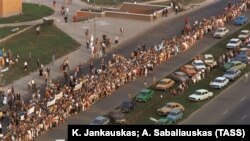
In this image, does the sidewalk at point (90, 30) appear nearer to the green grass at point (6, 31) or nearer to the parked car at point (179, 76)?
the green grass at point (6, 31)

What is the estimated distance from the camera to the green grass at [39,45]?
287ft

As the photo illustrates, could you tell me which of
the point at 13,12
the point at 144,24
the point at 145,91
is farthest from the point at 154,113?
the point at 13,12

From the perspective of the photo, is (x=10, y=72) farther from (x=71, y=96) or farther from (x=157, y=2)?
(x=157, y=2)

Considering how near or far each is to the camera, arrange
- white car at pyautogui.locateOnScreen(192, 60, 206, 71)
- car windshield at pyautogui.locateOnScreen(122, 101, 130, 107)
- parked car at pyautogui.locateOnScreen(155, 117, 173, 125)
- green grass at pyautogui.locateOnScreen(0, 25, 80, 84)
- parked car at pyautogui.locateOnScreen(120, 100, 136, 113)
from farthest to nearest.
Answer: green grass at pyautogui.locateOnScreen(0, 25, 80, 84) < white car at pyautogui.locateOnScreen(192, 60, 206, 71) < car windshield at pyautogui.locateOnScreen(122, 101, 130, 107) < parked car at pyautogui.locateOnScreen(120, 100, 136, 113) < parked car at pyautogui.locateOnScreen(155, 117, 173, 125)

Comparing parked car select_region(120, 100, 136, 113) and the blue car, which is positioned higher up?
the blue car

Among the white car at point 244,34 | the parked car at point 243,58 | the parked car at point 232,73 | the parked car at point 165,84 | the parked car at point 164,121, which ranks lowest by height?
Answer: the parked car at point 164,121

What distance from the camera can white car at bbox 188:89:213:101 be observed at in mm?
75875

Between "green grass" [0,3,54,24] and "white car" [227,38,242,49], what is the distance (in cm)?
2787

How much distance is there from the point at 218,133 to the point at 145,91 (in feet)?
91.7

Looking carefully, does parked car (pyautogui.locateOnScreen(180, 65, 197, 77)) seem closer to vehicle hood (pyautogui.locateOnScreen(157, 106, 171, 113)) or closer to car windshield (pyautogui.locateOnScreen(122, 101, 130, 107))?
vehicle hood (pyautogui.locateOnScreen(157, 106, 171, 113))

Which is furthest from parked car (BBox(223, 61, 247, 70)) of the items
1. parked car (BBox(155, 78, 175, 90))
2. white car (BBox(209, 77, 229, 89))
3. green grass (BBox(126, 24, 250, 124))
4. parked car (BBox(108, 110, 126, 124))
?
parked car (BBox(108, 110, 126, 124))

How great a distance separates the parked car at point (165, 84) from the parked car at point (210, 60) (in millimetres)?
7899

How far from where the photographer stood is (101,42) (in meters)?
94.6

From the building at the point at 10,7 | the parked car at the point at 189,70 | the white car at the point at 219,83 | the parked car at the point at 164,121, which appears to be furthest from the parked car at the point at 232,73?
the building at the point at 10,7
